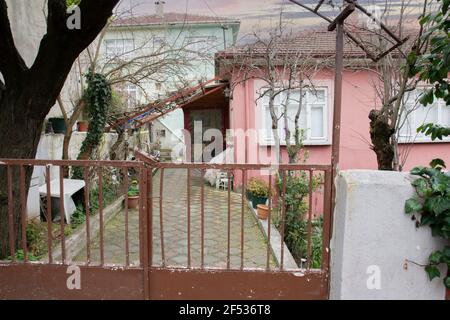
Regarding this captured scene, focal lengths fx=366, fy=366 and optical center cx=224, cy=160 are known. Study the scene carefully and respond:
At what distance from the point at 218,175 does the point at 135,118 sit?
115 inches

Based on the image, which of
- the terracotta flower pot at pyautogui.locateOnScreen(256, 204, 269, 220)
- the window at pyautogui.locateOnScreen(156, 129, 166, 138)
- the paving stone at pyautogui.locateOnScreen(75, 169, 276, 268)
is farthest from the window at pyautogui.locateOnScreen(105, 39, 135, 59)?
the window at pyautogui.locateOnScreen(156, 129, 166, 138)

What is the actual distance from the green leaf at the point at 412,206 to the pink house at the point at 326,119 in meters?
6.46

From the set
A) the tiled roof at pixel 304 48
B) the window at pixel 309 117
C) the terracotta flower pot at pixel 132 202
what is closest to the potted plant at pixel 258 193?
the window at pixel 309 117

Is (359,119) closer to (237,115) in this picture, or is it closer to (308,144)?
(308,144)

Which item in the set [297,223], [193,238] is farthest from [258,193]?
[193,238]

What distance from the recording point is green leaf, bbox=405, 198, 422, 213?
2.78 meters

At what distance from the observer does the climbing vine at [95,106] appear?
288 inches

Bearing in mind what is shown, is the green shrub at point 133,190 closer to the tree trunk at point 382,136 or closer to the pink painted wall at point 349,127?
the pink painted wall at point 349,127

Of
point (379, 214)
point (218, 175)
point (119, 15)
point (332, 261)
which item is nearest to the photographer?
point (379, 214)

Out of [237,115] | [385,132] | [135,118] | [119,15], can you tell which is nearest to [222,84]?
[237,115]

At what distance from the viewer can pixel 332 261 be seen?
3145mm

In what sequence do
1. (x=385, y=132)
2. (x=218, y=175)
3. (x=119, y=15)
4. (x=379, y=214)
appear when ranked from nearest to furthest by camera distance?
(x=379, y=214) < (x=385, y=132) < (x=119, y=15) < (x=218, y=175)

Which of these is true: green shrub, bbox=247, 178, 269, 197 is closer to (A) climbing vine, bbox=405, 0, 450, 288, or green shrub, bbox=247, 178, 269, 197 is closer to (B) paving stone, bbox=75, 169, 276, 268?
(B) paving stone, bbox=75, 169, 276, 268

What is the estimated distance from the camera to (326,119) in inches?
371
